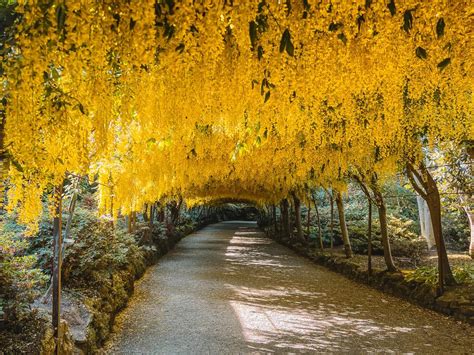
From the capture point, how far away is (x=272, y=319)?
18.5ft

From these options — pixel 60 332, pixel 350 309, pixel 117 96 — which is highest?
pixel 117 96

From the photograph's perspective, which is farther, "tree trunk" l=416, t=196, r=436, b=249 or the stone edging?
"tree trunk" l=416, t=196, r=436, b=249

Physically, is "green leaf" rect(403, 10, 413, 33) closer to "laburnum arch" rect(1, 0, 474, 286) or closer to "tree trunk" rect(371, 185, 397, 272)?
"laburnum arch" rect(1, 0, 474, 286)

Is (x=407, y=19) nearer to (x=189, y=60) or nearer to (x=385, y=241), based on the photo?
(x=189, y=60)

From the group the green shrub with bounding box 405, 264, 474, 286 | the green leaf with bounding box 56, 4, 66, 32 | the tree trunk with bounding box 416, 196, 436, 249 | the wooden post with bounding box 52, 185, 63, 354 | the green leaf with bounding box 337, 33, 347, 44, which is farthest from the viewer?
the tree trunk with bounding box 416, 196, 436, 249

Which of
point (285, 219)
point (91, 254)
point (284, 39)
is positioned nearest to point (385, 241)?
point (91, 254)

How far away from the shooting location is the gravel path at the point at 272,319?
15.0 ft

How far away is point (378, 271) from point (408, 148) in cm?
325

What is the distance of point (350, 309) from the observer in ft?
20.6

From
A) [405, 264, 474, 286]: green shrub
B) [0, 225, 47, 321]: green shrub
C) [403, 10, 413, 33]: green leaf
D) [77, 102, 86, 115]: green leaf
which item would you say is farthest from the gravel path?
[403, 10, 413, 33]: green leaf

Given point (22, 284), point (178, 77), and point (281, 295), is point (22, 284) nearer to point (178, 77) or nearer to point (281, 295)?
point (178, 77)

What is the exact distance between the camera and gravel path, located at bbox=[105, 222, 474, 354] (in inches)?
180

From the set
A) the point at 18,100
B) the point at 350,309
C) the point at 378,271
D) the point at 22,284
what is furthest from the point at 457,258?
the point at 18,100

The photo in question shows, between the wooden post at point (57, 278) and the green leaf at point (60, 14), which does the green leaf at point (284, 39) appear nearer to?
the green leaf at point (60, 14)
